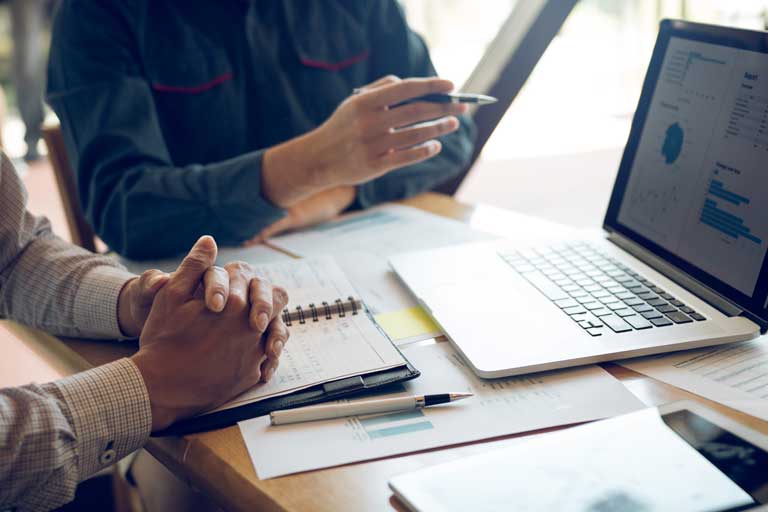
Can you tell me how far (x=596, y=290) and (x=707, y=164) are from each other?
0.19 m

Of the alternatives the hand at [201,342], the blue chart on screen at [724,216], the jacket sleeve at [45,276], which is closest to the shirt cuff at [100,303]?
the jacket sleeve at [45,276]

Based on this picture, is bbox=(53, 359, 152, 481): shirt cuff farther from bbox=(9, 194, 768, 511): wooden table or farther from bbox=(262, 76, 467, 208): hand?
bbox=(262, 76, 467, 208): hand

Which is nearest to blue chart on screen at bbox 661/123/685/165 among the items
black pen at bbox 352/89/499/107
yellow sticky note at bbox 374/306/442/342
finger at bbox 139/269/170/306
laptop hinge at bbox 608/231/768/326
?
laptop hinge at bbox 608/231/768/326

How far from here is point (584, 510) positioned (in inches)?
19.9

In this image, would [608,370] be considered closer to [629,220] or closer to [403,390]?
[403,390]

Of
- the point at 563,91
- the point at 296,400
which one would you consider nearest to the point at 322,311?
the point at 296,400

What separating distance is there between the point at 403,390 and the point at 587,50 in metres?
1.54

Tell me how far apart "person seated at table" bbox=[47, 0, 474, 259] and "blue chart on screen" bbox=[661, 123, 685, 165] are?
0.96 ft

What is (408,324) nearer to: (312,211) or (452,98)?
(452,98)

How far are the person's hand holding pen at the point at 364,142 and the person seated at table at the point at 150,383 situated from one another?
0.36m

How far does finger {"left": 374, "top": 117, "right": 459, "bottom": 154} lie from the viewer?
1064 mm

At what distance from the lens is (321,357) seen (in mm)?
746

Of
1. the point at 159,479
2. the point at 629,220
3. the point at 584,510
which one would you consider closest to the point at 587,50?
the point at 629,220

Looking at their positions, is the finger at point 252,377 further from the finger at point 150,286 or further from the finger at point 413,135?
the finger at point 413,135
